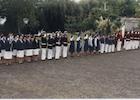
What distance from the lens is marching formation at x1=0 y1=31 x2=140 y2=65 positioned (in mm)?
12094

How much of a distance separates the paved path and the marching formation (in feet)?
2.98

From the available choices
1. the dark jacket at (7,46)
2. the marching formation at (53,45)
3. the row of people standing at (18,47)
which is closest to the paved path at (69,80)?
the row of people standing at (18,47)

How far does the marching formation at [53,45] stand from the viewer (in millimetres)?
12094

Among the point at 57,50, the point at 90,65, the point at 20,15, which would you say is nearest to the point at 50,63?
the point at 57,50

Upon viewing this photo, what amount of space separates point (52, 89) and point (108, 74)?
3592mm

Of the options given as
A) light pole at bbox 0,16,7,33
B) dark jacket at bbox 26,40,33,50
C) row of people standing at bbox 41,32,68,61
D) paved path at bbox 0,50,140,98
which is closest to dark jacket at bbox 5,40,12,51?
paved path at bbox 0,50,140,98

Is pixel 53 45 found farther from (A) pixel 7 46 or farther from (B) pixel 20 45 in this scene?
(A) pixel 7 46

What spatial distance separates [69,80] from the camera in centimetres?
898

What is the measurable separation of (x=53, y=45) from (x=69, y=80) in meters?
5.25

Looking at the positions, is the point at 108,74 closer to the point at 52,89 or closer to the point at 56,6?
the point at 52,89

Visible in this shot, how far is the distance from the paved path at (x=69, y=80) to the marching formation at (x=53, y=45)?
910mm

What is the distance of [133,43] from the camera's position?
65.9ft

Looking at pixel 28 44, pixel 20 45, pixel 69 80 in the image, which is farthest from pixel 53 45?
pixel 69 80

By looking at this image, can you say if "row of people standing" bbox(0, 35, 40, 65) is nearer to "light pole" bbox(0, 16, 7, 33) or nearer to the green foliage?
"light pole" bbox(0, 16, 7, 33)
